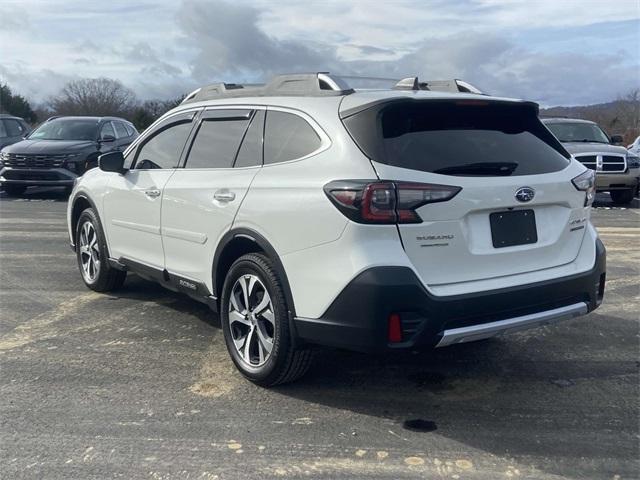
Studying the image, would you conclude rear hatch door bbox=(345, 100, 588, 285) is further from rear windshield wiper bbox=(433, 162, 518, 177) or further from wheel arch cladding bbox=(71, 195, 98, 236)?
wheel arch cladding bbox=(71, 195, 98, 236)

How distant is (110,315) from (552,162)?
3801 millimetres

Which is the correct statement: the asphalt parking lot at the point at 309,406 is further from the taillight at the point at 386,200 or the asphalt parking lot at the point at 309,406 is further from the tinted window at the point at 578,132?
the tinted window at the point at 578,132

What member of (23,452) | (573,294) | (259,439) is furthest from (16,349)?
(573,294)

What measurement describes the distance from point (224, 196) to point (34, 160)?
448 inches

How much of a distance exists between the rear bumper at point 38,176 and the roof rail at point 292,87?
9848 millimetres

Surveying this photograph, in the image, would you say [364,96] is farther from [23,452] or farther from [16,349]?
[16,349]

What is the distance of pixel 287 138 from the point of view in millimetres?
4293

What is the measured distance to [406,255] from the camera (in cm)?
359

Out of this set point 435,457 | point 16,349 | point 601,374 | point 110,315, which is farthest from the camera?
point 110,315

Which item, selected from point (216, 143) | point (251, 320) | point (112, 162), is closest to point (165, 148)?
point (112, 162)

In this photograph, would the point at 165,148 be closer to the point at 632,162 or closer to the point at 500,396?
the point at 500,396

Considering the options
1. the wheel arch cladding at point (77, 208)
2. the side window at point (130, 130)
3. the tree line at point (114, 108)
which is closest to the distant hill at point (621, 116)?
the tree line at point (114, 108)

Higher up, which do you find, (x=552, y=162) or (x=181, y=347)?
(x=552, y=162)

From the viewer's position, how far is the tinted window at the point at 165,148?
17.5ft
